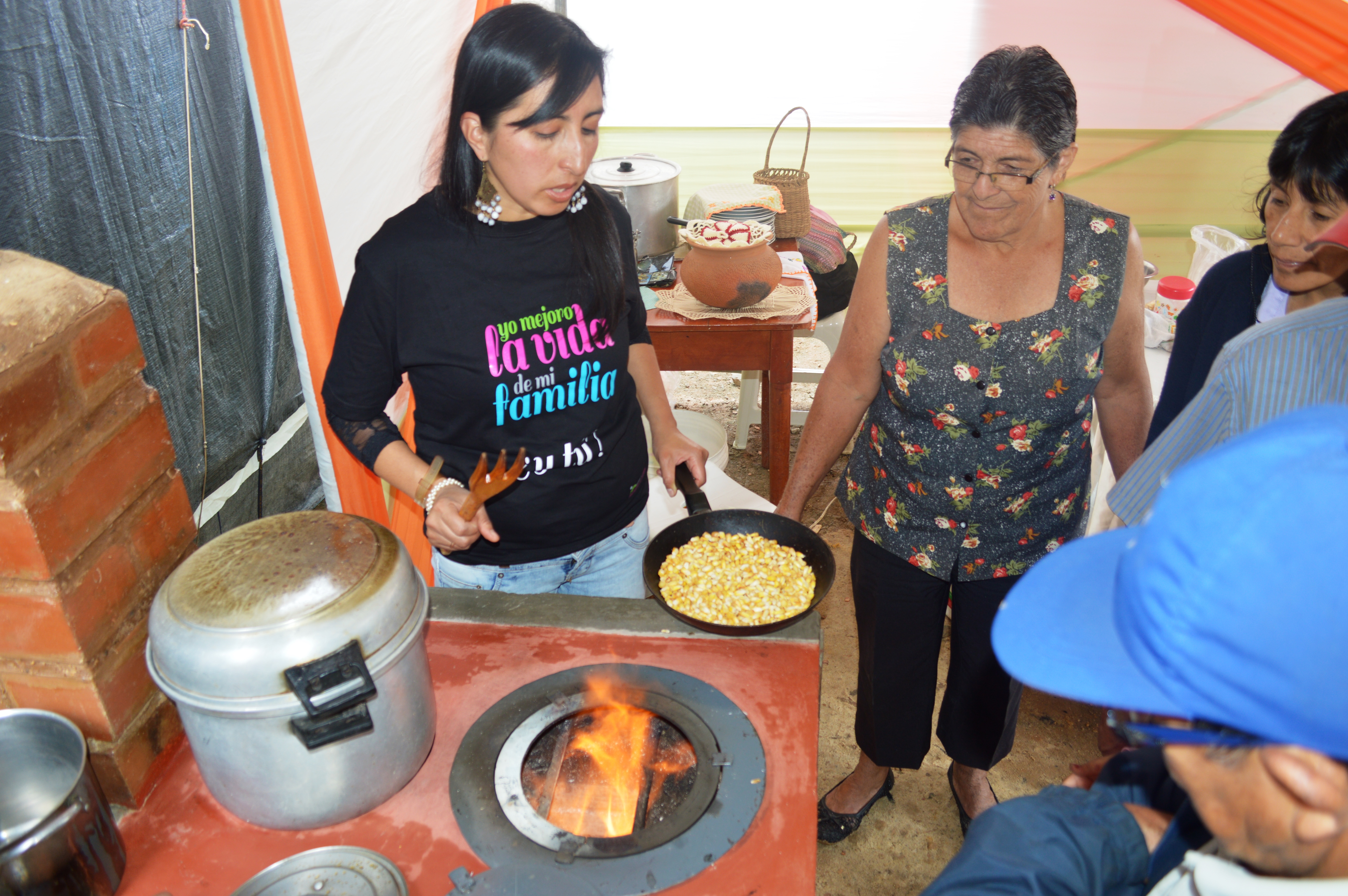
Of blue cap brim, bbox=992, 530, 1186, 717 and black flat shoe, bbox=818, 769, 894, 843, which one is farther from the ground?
blue cap brim, bbox=992, 530, 1186, 717

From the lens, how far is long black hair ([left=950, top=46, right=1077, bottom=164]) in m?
1.71

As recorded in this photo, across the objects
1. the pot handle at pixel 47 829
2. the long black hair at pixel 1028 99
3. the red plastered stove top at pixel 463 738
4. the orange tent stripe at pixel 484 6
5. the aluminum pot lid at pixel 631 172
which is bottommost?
the red plastered stove top at pixel 463 738

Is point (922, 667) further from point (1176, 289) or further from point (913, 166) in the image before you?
point (913, 166)

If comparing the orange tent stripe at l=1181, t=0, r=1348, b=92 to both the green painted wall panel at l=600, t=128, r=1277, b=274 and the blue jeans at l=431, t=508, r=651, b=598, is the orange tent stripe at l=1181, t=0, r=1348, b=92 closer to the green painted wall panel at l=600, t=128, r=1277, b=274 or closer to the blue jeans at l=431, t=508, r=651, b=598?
the green painted wall panel at l=600, t=128, r=1277, b=274

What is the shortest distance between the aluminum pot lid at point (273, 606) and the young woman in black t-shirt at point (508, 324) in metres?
0.35

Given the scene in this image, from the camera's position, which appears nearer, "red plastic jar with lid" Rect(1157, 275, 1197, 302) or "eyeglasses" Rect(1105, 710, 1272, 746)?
"eyeglasses" Rect(1105, 710, 1272, 746)

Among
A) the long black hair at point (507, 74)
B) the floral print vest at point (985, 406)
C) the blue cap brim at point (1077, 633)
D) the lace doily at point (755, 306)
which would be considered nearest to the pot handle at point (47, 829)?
the blue cap brim at point (1077, 633)

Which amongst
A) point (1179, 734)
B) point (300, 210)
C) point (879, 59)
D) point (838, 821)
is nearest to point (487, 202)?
point (300, 210)

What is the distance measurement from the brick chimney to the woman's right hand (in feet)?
1.41

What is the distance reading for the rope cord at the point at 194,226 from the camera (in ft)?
8.04

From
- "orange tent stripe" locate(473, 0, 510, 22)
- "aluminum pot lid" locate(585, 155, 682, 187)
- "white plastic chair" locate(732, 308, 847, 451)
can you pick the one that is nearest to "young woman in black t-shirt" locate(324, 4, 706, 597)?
"aluminum pot lid" locate(585, 155, 682, 187)

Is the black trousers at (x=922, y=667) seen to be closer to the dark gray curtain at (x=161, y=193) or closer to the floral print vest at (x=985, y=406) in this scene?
the floral print vest at (x=985, y=406)

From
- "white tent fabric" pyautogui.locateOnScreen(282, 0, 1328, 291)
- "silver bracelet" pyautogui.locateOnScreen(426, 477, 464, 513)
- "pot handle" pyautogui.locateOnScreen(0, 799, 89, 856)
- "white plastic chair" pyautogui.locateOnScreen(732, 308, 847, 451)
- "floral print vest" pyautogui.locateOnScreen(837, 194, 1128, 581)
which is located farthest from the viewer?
"white tent fabric" pyautogui.locateOnScreen(282, 0, 1328, 291)

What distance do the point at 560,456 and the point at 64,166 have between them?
58.1 inches
